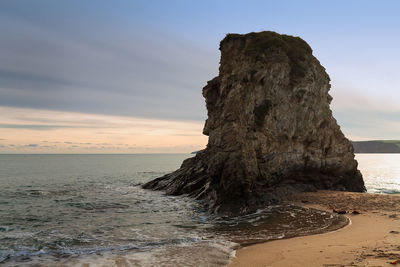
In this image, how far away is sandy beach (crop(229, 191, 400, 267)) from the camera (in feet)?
30.1

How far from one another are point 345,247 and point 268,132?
15.0m

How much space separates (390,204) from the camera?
63.4 ft

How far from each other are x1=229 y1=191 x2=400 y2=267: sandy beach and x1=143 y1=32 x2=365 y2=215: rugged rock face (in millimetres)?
7533

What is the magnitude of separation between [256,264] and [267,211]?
1002 cm

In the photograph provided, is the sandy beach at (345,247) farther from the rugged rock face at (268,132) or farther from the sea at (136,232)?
the rugged rock face at (268,132)

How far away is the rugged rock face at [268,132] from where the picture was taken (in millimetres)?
22156

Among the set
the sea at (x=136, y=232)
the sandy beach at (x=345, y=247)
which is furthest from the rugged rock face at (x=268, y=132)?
the sandy beach at (x=345, y=247)

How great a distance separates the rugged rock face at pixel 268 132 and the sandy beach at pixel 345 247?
24.7 feet

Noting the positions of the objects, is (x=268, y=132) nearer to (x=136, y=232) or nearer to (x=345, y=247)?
(x=136, y=232)

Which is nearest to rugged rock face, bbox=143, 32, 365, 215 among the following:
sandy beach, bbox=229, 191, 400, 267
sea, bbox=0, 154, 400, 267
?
sea, bbox=0, 154, 400, 267

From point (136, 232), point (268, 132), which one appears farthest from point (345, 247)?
point (268, 132)

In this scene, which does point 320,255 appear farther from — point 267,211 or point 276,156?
point 276,156

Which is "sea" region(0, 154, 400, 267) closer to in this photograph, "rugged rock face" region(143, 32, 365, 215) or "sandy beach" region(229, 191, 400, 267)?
"sandy beach" region(229, 191, 400, 267)

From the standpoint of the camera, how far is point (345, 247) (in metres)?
10.7
